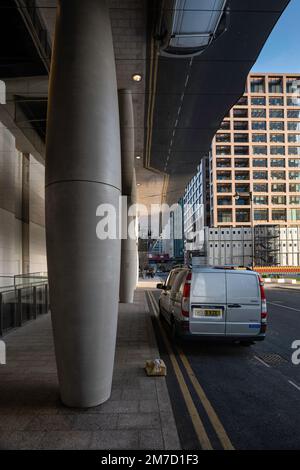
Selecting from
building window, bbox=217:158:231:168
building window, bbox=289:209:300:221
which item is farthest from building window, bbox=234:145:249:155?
building window, bbox=289:209:300:221

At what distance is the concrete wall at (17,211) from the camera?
46.6ft

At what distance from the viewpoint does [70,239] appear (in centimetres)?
416

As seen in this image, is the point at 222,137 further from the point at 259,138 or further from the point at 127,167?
the point at 127,167

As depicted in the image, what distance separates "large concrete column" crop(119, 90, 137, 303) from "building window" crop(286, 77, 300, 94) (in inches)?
3366

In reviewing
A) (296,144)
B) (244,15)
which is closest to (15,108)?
(244,15)

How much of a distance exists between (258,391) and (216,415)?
1.28 m

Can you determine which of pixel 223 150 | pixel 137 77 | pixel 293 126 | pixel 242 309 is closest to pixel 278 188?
pixel 293 126

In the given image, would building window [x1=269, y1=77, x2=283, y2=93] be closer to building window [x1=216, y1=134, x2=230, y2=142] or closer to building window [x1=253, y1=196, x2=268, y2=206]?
building window [x1=216, y1=134, x2=230, y2=142]

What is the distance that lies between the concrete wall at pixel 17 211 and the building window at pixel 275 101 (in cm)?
8201

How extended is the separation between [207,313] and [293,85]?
96.7 m

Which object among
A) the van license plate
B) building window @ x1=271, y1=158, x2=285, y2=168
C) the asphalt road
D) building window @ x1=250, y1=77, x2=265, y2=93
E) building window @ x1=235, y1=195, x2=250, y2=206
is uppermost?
building window @ x1=250, y1=77, x2=265, y2=93

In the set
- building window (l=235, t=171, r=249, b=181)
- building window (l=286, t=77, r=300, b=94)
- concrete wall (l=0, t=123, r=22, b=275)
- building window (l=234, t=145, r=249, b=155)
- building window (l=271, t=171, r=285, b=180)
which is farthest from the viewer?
building window (l=286, t=77, r=300, b=94)

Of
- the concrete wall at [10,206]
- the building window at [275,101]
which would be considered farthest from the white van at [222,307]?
the building window at [275,101]

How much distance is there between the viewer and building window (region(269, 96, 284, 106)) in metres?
85.6
